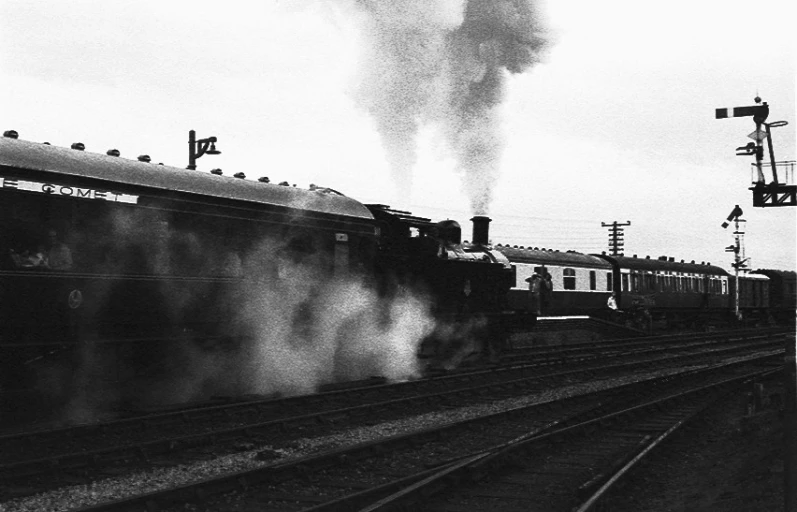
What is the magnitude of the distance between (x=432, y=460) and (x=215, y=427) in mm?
3076

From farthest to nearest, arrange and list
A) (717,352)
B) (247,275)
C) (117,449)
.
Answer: (717,352) < (247,275) < (117,449)

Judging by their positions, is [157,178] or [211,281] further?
[211,281]

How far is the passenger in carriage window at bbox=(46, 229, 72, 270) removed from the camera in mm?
9742

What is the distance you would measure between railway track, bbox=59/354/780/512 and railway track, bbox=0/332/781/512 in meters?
1.22

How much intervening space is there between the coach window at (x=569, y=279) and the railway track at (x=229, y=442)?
1571cm

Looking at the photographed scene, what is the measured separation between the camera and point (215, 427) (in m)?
10.0

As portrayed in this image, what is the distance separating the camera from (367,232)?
1482 cm

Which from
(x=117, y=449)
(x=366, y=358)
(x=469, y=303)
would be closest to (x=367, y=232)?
(x=366, y=358)

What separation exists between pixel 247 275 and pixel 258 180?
1.92 meters

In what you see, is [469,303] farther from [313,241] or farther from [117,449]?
[117,449]

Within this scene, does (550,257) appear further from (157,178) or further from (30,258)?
(30,258)

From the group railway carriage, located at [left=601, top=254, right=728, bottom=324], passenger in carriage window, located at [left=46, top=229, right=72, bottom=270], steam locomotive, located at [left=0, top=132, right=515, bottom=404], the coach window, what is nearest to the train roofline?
railway carriage, located at [left=601, top=254, right=728, bottom=324]

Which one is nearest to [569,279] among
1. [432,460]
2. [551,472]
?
[432,460]

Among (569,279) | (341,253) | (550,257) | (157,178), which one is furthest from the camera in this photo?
(569,279)
